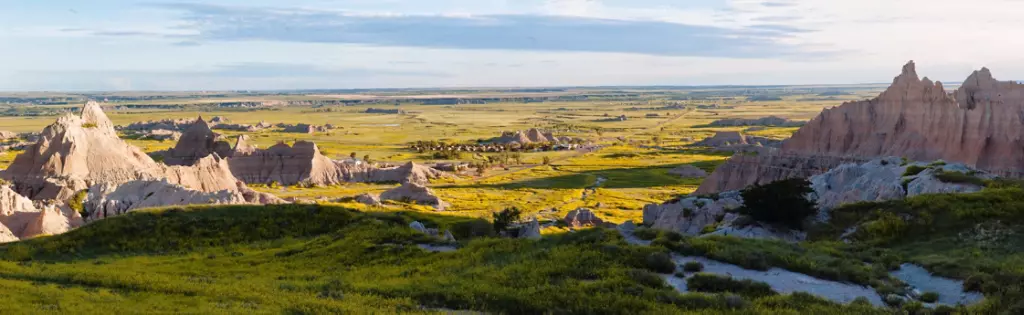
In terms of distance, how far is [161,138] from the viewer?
598 feet

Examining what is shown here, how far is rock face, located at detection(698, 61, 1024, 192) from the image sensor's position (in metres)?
66.5

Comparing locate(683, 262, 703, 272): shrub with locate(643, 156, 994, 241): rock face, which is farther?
locate(643, 156, 994, 241): rock face

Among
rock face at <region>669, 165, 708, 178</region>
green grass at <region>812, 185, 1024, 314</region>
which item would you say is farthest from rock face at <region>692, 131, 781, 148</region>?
green grass at <region>812, 185, 1024, 314</region>

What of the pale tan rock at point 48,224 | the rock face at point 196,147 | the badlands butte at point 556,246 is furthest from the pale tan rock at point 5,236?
the rock face at point 196,147

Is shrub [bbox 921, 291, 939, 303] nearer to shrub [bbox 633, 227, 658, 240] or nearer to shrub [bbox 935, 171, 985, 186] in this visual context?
shrub [bbox 633, 227, 658, 240]

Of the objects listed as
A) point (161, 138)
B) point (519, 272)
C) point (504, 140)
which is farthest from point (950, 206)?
point (161, 138)

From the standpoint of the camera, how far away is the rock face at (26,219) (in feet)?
153

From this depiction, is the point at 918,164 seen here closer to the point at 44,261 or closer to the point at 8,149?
the point at 44,261

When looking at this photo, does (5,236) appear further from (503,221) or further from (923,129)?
(923,129)

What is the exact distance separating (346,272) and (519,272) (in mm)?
6550

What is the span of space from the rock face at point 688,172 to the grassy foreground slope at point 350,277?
85.9 metres

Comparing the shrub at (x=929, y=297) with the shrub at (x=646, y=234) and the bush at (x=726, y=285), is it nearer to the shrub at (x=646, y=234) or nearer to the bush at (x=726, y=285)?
the bush at (x=726, y=285)

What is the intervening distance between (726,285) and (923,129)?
69.4m

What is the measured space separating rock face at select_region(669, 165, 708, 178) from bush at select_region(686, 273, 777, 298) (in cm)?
9508
